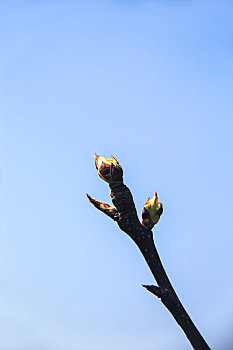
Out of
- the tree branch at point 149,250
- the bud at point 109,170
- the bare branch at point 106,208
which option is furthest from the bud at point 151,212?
the bud at point 109,170

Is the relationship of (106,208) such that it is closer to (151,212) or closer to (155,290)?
(151,212)

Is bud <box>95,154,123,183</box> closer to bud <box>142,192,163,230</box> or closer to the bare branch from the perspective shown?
the bare branch

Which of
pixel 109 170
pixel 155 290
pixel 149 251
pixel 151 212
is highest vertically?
pixel 109 170

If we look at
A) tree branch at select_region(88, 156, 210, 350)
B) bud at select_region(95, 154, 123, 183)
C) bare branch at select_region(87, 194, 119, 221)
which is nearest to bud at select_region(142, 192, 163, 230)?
tree branch at select_region(88, 156, 210, 350)

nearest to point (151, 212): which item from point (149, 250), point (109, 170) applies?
point (149, 250)

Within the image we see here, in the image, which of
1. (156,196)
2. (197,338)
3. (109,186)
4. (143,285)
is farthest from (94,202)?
(197,338)

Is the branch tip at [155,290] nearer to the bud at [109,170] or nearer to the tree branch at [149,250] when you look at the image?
the tree branch at [149,250]

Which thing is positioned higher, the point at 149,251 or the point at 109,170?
the point at 109,170
